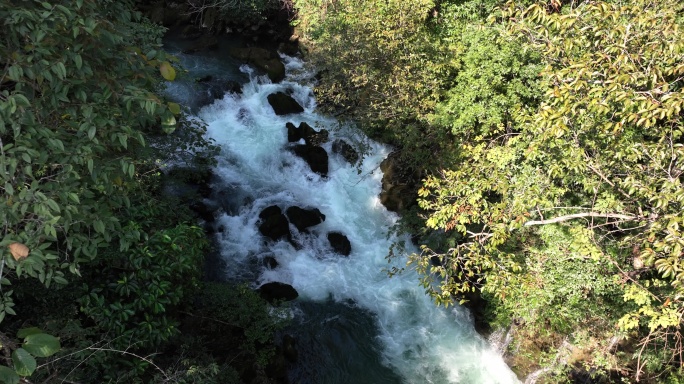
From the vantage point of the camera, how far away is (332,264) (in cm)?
1149

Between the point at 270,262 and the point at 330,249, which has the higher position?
the point at 330,249

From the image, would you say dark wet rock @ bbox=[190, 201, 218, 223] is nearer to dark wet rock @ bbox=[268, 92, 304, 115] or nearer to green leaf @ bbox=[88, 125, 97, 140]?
dark wet rock @ bbox=[268, 92, 304, 115]

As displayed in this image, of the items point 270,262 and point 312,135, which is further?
point 312,135


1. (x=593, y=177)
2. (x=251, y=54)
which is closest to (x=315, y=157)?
(x=251, y=54)

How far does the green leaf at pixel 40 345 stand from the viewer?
307 centimetres

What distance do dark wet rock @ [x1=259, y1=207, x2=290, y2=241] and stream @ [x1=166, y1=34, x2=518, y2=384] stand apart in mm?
234

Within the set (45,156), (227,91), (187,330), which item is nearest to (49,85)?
(45,156)

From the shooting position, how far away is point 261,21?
1953 cm

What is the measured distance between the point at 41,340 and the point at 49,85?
2047 millimetres

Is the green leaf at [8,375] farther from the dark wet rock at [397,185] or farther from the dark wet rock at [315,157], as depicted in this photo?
the dark wet rock at [315,157]

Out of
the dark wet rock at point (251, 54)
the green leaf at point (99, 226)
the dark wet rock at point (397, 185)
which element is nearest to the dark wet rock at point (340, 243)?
the dark wet rock at point (397, 185)

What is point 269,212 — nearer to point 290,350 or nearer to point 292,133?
point 292,133

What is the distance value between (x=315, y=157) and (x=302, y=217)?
8.05ft

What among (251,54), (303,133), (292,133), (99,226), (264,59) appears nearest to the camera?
(99,226)
